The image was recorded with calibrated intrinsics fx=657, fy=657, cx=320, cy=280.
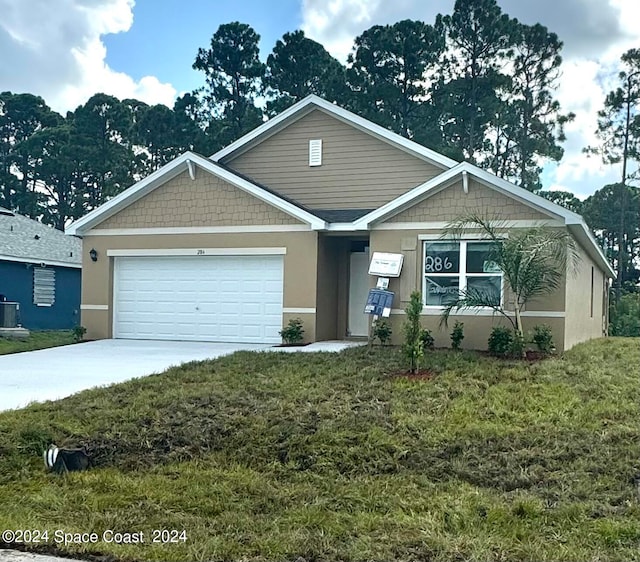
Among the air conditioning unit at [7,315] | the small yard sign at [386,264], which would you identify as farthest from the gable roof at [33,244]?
the small yard sign at [386,264]

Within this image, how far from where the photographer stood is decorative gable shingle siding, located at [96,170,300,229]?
14391mm

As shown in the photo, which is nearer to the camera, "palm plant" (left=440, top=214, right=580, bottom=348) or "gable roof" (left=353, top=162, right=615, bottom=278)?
"palm plant" (left=440, top=214, right=580, bottom=348)

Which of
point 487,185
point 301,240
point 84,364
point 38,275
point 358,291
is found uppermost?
point 487,185

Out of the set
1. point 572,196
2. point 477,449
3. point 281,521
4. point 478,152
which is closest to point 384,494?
point 281,521

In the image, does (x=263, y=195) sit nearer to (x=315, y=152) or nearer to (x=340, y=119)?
(x=315, y=152)

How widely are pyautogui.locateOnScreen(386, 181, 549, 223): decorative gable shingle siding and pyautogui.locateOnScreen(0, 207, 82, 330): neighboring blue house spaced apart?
12555mm

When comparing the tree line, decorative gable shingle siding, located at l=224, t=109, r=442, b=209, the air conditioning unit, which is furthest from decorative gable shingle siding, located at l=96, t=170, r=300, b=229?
the tree line

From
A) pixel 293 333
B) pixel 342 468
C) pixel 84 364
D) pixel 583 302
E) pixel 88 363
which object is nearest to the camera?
pixel 342 468

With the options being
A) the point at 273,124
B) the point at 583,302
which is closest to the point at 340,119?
the point at 273,124

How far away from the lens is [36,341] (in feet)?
54.9

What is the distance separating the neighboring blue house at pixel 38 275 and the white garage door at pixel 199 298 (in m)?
6.11

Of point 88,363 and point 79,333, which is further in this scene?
point 79,333

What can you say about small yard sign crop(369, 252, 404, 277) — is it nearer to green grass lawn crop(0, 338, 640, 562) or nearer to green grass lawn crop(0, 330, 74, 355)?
green grass lawn crop(0, 338, 640, 562)

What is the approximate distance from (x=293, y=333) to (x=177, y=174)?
465cm
